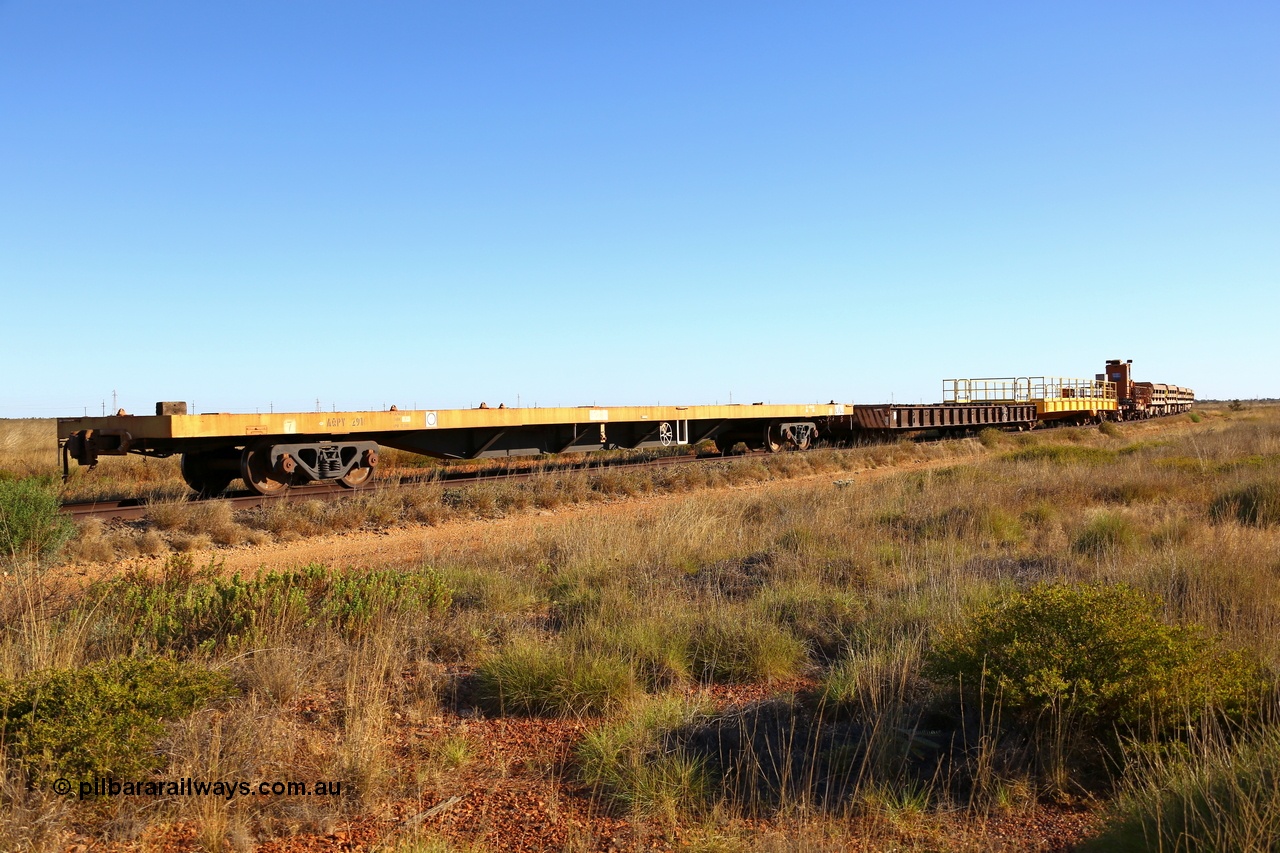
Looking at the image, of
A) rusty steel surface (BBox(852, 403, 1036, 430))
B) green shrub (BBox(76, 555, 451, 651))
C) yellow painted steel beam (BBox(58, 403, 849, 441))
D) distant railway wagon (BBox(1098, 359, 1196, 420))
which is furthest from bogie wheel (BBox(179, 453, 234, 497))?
distant railway wagon (BBox(1098, 359, 1196, 420))

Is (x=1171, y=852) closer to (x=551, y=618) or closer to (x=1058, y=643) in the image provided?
(x=1058, y=643)

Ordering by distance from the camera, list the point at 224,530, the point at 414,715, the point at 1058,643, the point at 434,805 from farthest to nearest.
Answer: the point at 224,530 → the point at 414,715 → the point at 1058,643 → the point at 434,805

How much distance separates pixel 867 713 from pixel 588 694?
146 centimetres

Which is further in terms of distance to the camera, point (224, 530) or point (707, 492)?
Answer: point (707, 492)

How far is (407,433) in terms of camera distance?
1478 centimetres

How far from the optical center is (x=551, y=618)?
20.7ft

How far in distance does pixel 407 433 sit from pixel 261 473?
2.63 metres

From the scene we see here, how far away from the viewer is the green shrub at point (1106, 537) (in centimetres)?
767

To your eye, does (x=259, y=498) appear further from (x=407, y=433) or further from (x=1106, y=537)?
(x=1106, y=537)

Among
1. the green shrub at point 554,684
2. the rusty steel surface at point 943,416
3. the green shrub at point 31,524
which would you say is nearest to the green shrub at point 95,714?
the green shrub at point 554,684

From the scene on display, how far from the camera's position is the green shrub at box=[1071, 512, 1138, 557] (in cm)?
767

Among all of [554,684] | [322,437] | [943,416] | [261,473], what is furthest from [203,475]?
[943,416]

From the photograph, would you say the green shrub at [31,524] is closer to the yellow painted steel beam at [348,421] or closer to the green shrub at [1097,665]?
the yellow painted steel beam at [348,421]

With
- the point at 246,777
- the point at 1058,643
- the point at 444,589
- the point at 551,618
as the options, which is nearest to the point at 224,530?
the point at 444,589
